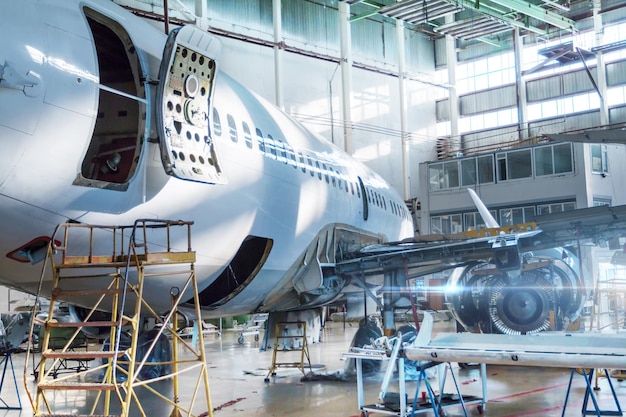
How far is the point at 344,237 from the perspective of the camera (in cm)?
1395

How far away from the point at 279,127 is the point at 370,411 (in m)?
4.78

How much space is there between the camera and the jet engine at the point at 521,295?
1361 centimetres

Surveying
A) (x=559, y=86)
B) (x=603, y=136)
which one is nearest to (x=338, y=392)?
(x=603, y=136)

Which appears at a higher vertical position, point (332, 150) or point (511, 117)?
point (511, 117)

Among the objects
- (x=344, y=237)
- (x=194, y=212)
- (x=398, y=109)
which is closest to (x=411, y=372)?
(x=344, y=237)

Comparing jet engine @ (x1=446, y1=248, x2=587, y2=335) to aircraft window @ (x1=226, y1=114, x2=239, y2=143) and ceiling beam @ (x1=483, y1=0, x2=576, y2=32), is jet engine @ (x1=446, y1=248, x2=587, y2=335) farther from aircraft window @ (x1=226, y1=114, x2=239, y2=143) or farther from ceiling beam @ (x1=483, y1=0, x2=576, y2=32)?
ceiling beam @ (x1=483, y1=0, x2=576, y2=32)

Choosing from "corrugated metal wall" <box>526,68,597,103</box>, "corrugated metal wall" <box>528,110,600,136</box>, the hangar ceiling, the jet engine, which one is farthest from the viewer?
"corrugated metal wall" <box>526,68,597,103</box>

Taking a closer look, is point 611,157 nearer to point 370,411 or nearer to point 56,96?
point 370,411

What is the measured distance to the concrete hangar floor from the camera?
1088 centimetres

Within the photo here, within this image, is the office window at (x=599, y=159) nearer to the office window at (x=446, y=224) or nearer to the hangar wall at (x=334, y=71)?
the office window at (x=446, y=224)

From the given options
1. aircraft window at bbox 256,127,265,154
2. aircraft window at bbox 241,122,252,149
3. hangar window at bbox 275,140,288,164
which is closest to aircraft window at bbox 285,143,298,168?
hangar window at bbox 275,140,288,164

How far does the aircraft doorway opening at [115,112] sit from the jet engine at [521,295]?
6.59 m

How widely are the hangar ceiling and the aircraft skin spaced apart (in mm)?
26525

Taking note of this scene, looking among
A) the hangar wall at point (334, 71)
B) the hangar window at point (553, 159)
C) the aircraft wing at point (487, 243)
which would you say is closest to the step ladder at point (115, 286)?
the aircraft wing at point (487, 243)
